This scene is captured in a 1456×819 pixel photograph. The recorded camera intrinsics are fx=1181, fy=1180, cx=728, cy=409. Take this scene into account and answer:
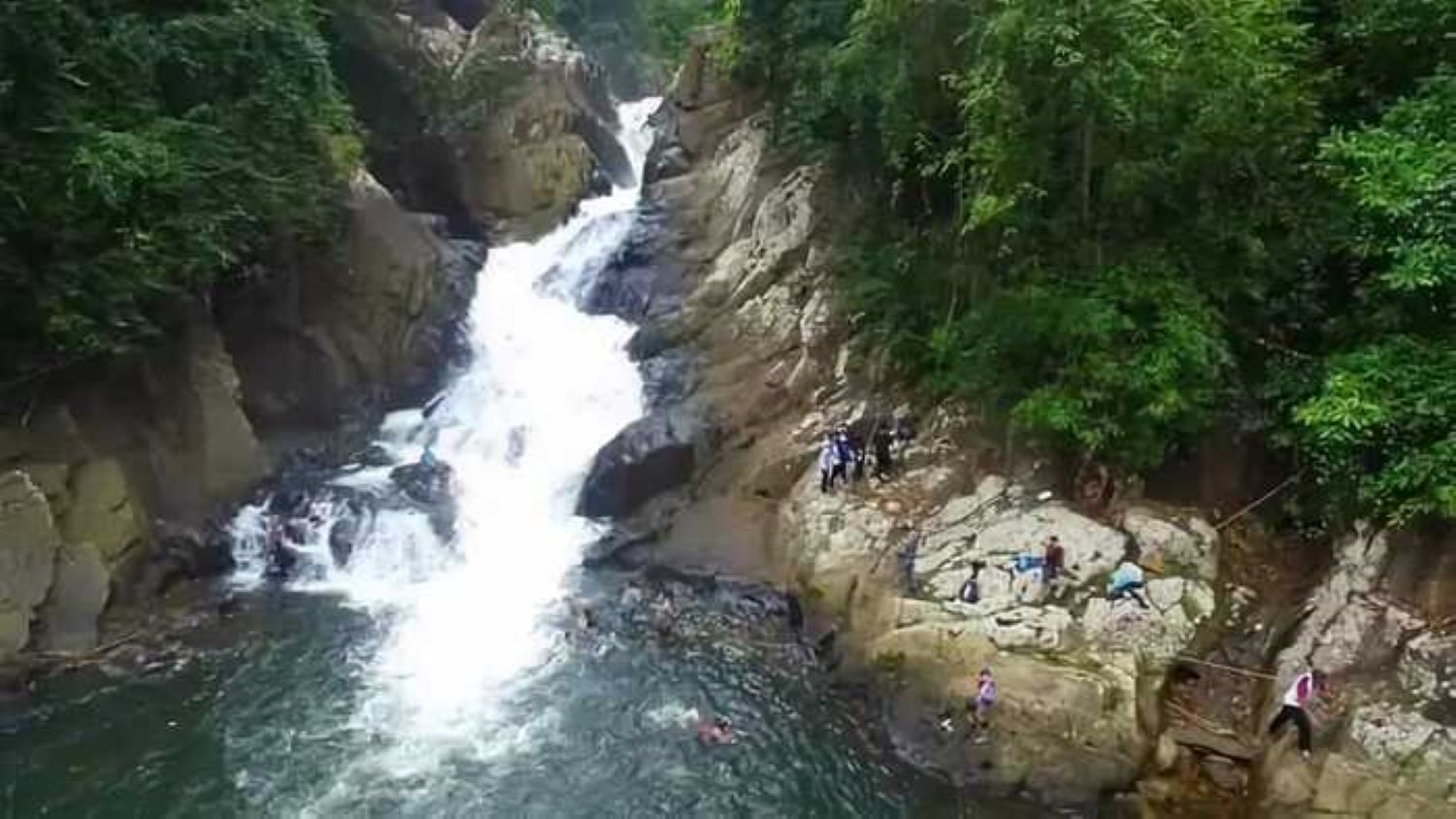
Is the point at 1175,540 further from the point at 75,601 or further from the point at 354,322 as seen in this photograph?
the point at 354,322

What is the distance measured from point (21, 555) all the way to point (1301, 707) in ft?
64.8

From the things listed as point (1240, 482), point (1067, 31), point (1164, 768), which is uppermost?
point (1067, 31)

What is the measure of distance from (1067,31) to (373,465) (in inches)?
709

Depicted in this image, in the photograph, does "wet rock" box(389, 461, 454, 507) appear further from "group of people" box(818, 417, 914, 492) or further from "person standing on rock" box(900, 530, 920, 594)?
"person standing on rock" box(900, 530, 920, 594)

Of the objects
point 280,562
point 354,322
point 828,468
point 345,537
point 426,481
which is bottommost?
point 280,562

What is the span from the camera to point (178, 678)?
1953cm

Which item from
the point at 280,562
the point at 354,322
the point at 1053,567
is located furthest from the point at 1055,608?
the point at 354,322

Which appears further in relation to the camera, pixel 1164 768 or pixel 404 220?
pixel 404 220

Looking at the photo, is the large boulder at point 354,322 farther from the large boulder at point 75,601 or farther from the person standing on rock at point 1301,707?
the person standing on rock at point 1301,707

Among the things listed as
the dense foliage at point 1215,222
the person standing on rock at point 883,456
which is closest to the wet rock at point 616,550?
the person standing on rock at point 883,456

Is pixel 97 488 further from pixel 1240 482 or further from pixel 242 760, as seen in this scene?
pixel 1240 482

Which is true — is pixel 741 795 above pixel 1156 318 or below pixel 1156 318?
below

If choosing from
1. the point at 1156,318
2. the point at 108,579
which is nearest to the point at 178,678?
the point at 108,579

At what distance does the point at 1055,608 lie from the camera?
18141mm
